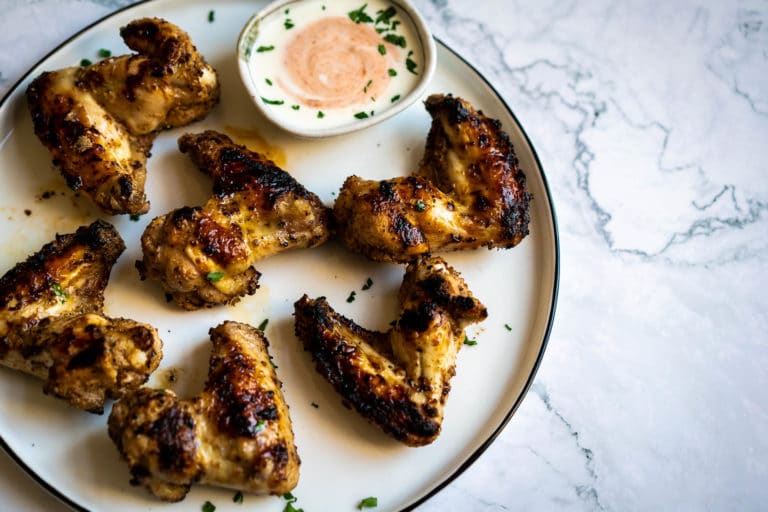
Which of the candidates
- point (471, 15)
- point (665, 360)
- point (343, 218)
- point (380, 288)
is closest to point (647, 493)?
point (665, 360)

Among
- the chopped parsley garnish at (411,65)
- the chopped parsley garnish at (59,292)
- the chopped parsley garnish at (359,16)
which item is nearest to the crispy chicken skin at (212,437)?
the chopped parsley garnish at (59,292)

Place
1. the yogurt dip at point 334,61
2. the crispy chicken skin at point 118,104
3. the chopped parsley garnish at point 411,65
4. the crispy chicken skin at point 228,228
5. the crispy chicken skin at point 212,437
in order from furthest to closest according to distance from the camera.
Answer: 1. the chopped parsley garnish at point 411,65
2. the yogurt dip at point 334,61
3. the crispy chicken skin at point 118,104
4. the crispy chicken skin at point 228,228
5. the crispy chicken skin at point 212,437

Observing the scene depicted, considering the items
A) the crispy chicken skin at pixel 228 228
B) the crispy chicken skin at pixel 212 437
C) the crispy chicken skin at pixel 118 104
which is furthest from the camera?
the crispy chicken skin at pixel 118 104

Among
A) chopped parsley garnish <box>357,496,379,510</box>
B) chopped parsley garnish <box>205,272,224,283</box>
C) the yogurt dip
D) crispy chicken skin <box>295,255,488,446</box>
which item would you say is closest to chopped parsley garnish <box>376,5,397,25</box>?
the yogurt dip

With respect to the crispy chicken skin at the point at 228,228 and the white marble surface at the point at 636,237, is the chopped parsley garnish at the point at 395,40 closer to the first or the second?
the white marble surface at the point at 636,237

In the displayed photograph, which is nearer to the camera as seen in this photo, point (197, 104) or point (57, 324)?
point (57, 324)

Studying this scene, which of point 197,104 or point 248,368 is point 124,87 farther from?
point 248,368
